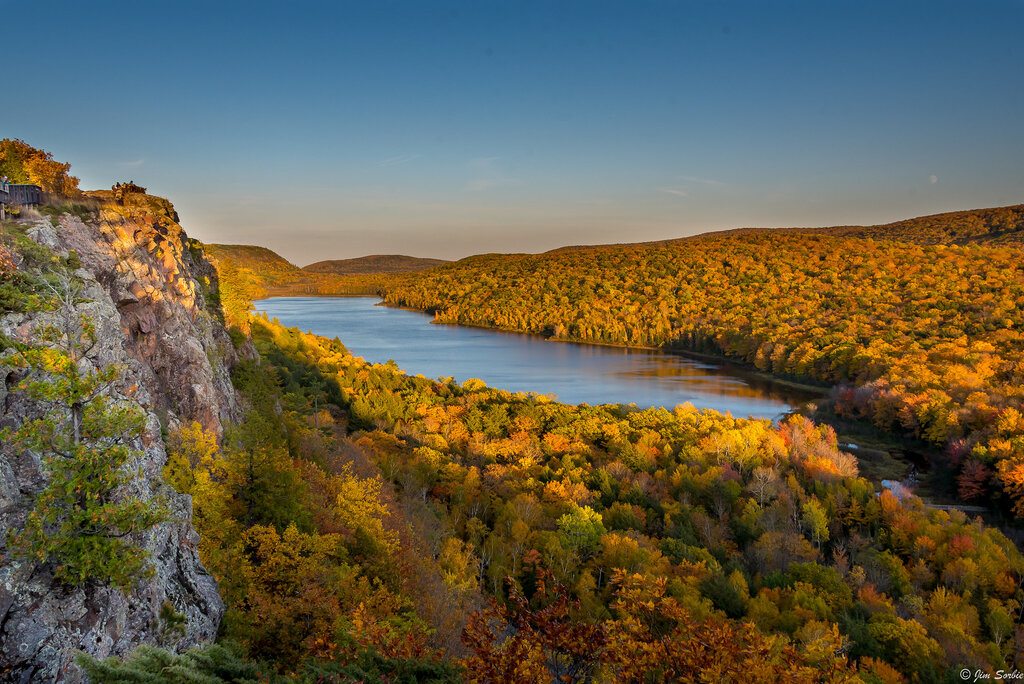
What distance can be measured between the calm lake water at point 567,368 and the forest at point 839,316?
27.3 ft

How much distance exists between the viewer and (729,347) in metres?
103

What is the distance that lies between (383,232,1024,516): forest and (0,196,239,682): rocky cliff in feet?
155

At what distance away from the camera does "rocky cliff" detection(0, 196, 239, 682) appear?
20.0 ft

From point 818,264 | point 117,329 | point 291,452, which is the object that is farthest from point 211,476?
point 818,264

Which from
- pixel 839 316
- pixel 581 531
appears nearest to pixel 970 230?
pixel 839 316

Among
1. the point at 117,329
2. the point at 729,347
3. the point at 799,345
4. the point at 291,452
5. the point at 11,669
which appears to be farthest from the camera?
the point at 729,347

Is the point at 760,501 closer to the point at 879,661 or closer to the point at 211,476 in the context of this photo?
the point at 879,661

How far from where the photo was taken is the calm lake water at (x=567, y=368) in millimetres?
72125

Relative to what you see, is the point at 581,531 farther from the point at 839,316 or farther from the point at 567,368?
the point at 839,316

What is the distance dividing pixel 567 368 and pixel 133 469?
284 feet

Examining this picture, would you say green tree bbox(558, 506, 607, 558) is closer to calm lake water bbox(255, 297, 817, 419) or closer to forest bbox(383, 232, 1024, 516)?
forest bbox(383, 232, 1024, 516)

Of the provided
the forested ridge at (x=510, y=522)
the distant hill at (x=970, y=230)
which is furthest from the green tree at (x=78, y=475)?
the distant hill at (x=970, y=230)

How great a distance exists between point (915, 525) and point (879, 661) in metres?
14.3

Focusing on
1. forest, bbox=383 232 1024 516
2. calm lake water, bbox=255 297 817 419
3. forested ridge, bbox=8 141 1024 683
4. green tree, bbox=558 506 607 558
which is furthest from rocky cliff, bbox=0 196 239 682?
calm lake water, bbox=255 297 817 419
